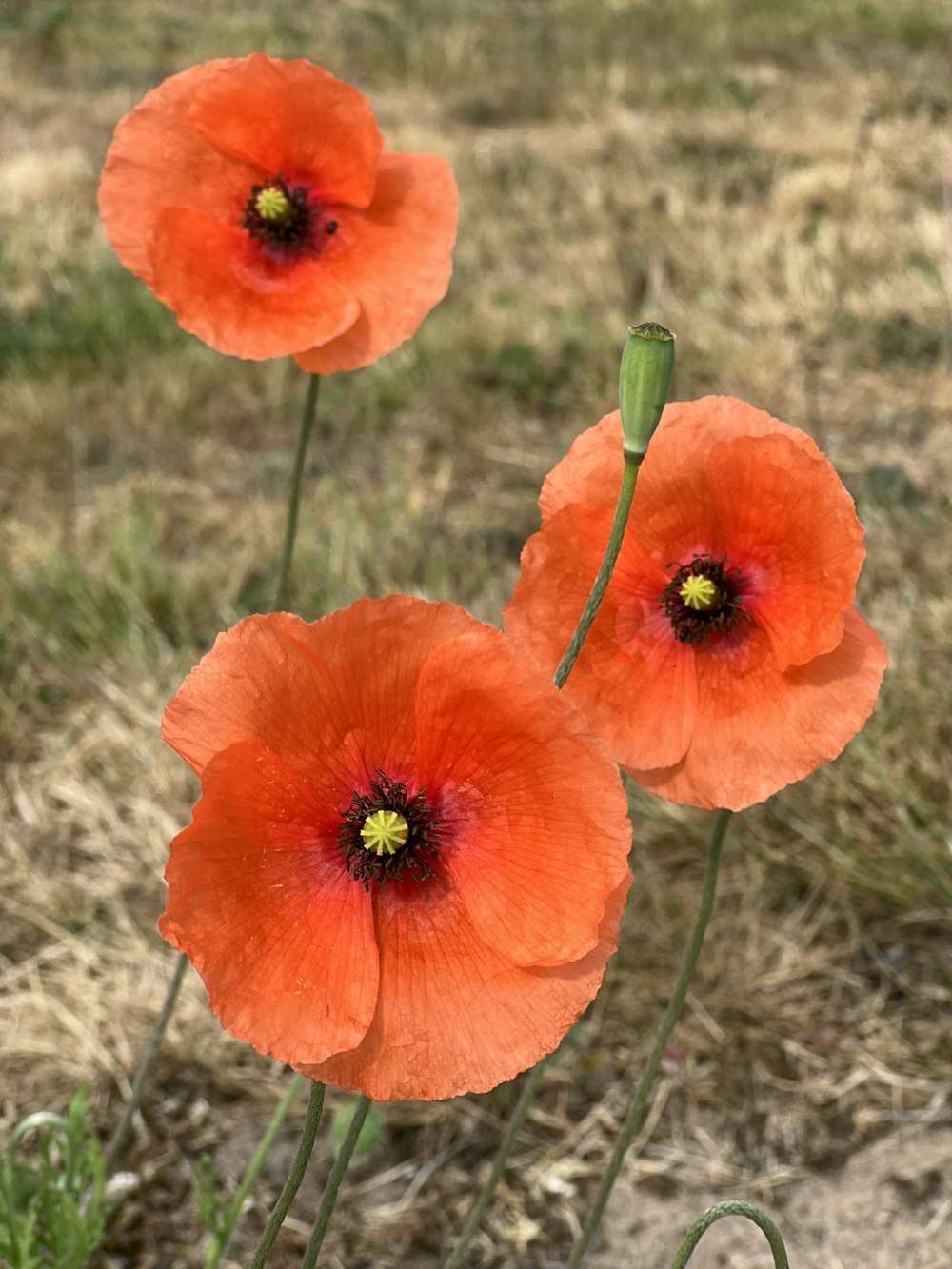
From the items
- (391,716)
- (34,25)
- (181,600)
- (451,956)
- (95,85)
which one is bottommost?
(451,956)

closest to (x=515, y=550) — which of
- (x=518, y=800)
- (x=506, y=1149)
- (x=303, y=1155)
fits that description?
(x=506, y=1149)

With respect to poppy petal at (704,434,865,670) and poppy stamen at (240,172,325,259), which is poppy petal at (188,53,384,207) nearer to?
poppy stamen at (240,172,325,259)

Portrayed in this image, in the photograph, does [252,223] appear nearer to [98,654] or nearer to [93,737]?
[93,737]

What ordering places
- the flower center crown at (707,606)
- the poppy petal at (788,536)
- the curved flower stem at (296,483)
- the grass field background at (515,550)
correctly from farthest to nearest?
the grass field background at (515,550) < the curved flower stem at (296,483) < the flower center crown at (707,606) < the poppy petal at (788,536)

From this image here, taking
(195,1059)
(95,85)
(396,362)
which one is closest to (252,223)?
(195,1059)

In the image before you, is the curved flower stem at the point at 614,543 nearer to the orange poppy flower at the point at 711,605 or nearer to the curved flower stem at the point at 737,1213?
the orange poppy flower at the point at 711,605

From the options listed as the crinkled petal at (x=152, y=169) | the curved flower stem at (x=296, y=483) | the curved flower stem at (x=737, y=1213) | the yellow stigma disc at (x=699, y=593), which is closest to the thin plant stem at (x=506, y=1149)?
the curved flower stem at (x=737, y=1213)
